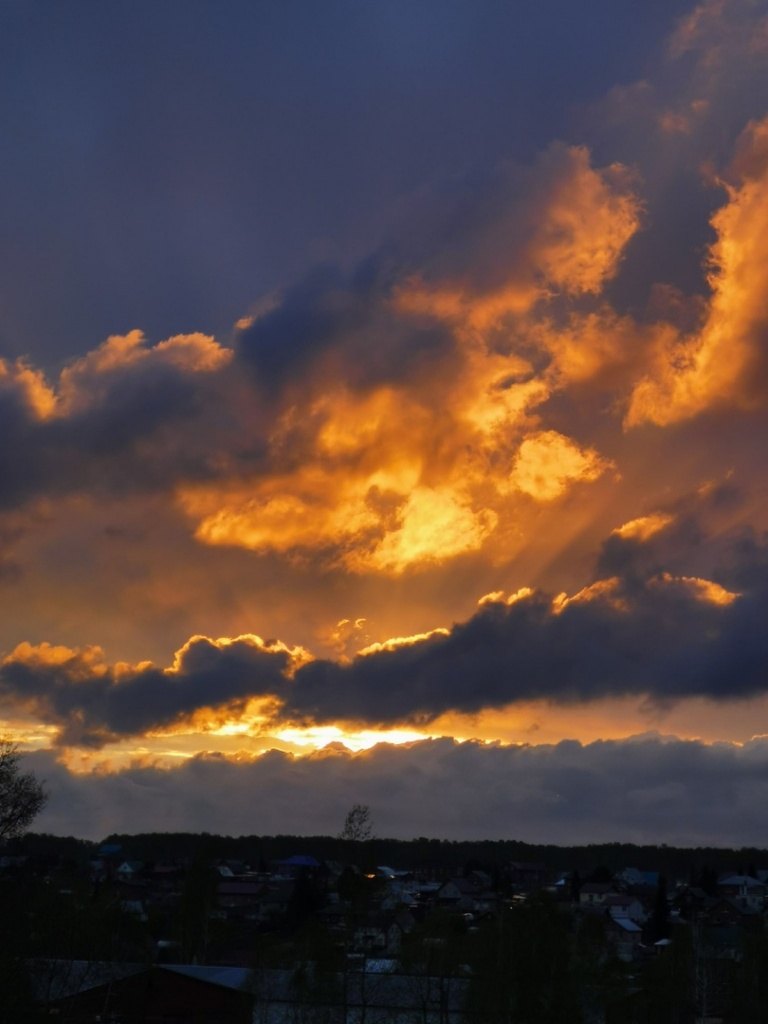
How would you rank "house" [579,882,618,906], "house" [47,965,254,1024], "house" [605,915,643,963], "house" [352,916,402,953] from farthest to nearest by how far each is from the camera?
"house" [579,882,618,906], "house" [605,915,643,963], "house" [352,916,402,953], "house" [47,965,254,1024]

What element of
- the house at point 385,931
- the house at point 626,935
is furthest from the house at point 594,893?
the house at point 385,931

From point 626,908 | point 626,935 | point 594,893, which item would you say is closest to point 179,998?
point 626,935

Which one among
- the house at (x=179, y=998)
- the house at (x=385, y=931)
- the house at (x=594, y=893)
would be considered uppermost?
the house at (x=594, y=893)

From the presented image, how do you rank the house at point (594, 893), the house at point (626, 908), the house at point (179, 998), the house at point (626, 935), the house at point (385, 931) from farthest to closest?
the house at point (594, 893) < the house at point (626, 908) < the house at point (626, 935) < the house at point (385, 931) < the house at point (179, 998)

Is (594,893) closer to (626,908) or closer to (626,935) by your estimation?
(626,908)

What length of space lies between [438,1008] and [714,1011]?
32.3m

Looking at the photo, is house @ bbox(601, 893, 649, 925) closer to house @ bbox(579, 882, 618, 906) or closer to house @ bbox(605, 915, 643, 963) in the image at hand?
house @ bbox(579, 882, 618, 906)

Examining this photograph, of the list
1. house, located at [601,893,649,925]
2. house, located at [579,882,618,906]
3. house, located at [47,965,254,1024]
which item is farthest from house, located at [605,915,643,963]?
house, located at [47,965,254,1024]

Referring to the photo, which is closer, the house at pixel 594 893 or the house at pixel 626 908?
the house at pixel 626 908

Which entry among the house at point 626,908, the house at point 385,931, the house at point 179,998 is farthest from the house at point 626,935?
the house at point 179,998

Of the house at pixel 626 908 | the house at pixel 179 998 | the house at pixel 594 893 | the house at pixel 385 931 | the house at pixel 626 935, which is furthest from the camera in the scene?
the house at pixel 594 893

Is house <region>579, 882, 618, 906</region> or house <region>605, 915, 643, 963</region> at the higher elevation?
house <region>579, 882, 618, 906</region>

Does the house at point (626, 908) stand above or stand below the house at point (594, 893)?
below

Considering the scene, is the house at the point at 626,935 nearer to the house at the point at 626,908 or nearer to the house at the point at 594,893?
the house at the point at 626,908
